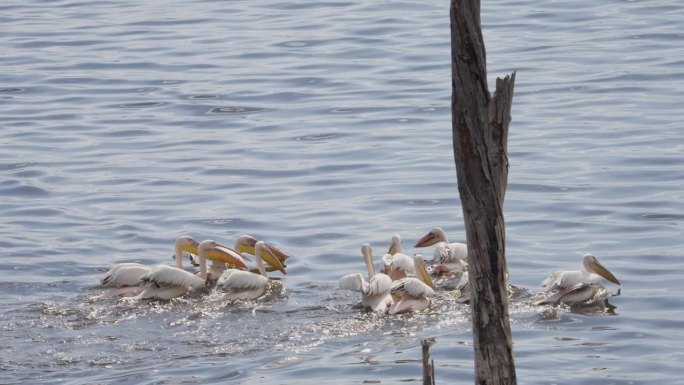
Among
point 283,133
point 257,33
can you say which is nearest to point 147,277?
point 283,133

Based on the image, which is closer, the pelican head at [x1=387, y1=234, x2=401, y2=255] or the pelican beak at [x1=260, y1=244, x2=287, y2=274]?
the pelican beak at [x1=260, y1=244, x2=287, y2=274]

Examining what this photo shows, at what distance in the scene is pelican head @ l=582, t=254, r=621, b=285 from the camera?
1049 cm

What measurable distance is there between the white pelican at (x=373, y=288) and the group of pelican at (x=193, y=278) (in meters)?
0.71

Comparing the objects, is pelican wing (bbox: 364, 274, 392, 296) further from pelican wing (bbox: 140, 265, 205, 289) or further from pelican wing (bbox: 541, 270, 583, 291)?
pelican wing (bbox: 140, 265, 205, 289)

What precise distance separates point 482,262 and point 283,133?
32.1 ft

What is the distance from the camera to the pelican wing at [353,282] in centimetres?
1032

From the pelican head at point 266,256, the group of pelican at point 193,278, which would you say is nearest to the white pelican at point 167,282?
the group of pelican at point 193,278

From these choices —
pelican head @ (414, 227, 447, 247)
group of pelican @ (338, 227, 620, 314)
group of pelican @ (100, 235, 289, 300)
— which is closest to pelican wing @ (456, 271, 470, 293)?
group of pelican @ (338, 227, 620, 314)

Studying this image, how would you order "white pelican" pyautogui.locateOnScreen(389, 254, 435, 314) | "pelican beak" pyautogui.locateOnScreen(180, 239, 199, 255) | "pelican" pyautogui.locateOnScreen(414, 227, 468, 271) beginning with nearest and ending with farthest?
"white pelican" pyautogui.locateOnScreen(389, 254, 435, 314), "pelican" pyautogui.locateOnScreen(414, 227, 468, 271), "pelican beak" pyautogui.locateOnScreen(180, 239, 199, 255)

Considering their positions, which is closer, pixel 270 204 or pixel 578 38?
pixel 270 204

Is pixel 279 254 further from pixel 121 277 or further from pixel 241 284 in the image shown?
pixel 121 277

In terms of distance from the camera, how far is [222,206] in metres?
13.4

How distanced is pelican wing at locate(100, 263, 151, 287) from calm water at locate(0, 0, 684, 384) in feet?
0.49

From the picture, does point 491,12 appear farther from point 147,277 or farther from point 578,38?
point 147,277
